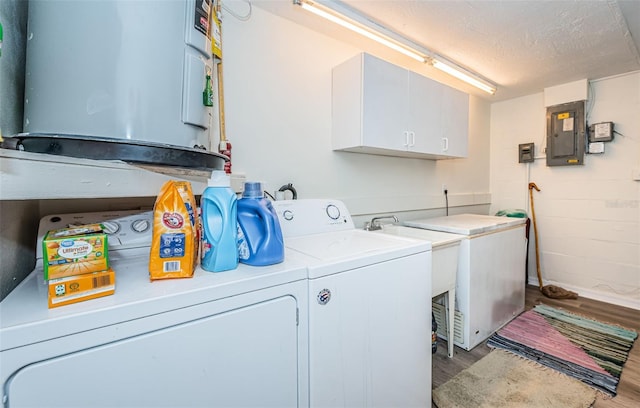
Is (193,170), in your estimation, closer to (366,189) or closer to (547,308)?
(366,189)

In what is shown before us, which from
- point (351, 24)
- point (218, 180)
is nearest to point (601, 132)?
point (351, 24)

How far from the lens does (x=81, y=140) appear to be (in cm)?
77

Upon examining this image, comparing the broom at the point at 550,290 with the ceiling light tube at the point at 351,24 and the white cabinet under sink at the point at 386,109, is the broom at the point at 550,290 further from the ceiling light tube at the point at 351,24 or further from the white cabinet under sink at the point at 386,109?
the ceiling light tube at the point at 351,24

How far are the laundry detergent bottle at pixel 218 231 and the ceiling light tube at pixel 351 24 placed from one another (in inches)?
54.5

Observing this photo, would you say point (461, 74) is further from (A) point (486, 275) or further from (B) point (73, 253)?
(B) point (73, 253)

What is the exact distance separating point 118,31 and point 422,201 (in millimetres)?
2733

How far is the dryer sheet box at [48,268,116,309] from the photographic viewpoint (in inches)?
25.0

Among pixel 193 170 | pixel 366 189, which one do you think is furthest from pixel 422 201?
pixel 193 170

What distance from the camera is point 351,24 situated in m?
1.89

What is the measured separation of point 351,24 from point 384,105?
22.4 inches

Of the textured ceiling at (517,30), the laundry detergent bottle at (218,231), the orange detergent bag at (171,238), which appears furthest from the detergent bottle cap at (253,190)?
the textured ceiling at (517,30)

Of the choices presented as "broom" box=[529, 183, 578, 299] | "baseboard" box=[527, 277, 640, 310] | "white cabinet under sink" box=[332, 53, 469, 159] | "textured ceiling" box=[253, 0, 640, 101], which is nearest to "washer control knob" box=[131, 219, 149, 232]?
"white cabinet under sink" box=[332, 53, 469, 159]

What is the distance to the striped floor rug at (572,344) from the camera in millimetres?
1912

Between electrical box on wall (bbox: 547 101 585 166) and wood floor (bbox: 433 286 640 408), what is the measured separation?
1.50 metres
